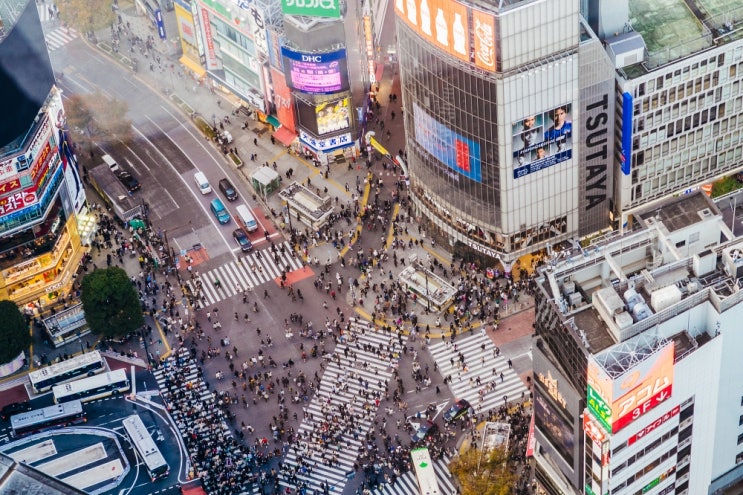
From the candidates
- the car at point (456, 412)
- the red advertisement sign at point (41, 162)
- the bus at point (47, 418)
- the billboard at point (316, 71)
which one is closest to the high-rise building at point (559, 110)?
the billboard at point (316, 71)

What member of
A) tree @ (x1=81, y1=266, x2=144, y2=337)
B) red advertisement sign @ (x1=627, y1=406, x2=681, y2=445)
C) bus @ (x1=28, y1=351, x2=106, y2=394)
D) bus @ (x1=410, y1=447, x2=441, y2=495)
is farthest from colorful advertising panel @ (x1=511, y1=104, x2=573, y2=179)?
bus @ (x1=28, y1=351, x2=106, y2=394)

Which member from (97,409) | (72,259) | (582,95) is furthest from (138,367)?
(582,95)

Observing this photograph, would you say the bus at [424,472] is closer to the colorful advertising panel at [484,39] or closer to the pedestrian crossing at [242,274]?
the pedestrian crossing at [242,274]

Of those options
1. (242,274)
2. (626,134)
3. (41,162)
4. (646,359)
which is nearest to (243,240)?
(242,274)

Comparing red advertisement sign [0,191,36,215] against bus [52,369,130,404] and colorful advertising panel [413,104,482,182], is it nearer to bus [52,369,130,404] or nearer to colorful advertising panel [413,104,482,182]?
bus [52,369,130,404]

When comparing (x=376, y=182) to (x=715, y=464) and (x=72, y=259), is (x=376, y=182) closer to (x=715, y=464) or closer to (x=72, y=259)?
(x=72, y=259)

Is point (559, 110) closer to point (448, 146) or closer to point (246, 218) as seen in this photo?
point (448, 146)
